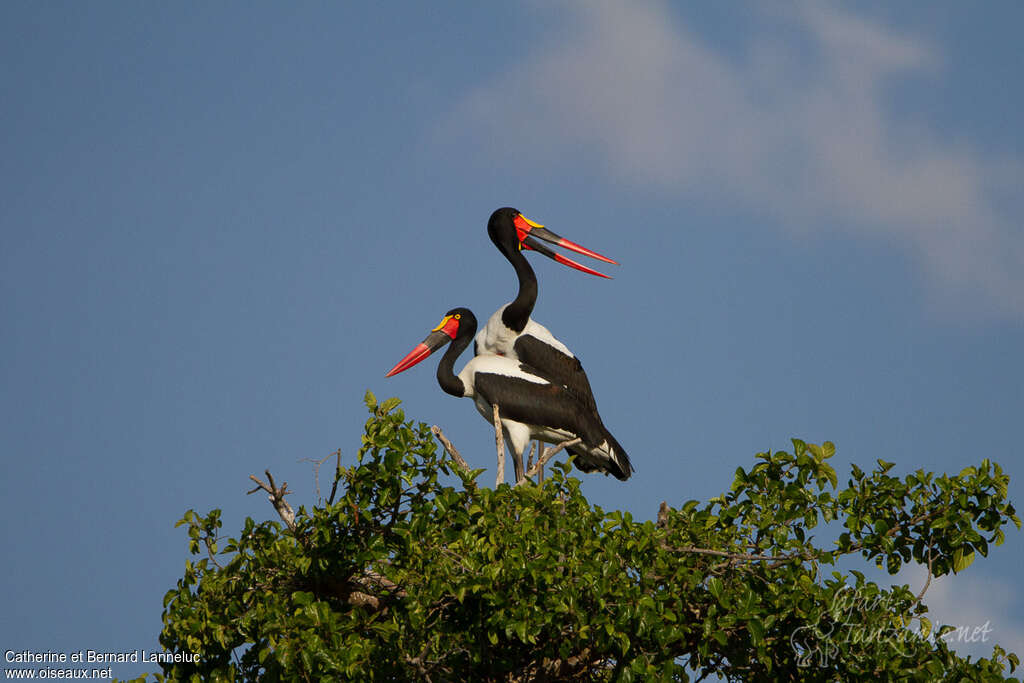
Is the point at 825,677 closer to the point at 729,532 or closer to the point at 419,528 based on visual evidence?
the point at 729,532

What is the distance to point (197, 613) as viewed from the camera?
675 centimetres

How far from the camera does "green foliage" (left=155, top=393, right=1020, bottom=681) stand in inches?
242

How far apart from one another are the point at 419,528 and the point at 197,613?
1.42 metres

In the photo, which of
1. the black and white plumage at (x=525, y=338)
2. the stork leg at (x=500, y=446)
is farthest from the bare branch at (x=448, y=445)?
the black and white plumage at (x=525, y=338)

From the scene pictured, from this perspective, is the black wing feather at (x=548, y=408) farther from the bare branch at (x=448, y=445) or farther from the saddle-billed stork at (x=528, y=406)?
the bare branch at (x=448, y=445)

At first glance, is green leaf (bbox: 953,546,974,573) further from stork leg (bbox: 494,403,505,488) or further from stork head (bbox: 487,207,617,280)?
stork head (bbox: 487,207,617,280)

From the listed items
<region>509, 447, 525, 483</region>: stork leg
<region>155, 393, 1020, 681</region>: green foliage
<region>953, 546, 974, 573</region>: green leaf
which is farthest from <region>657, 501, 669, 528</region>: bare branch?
<region>509, 447, 525, 483</region>: stork leg

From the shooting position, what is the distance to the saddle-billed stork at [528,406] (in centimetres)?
1082

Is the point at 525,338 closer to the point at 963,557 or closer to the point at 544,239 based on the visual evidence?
the point at 544,239

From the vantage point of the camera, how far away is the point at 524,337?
37.0 feet

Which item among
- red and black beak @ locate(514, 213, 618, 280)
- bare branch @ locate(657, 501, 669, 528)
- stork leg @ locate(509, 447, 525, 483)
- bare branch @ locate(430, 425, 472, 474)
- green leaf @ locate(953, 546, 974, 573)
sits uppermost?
red and black beak @ locate(514, 213, 618, 280)

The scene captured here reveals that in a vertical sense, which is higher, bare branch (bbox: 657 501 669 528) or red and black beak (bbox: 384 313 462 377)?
red and black beak (bbox: 384 313 462 377)

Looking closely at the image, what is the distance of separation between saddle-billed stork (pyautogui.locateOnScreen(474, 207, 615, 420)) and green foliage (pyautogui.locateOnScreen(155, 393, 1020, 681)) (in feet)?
13.3

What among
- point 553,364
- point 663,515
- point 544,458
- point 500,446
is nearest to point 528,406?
point 553,364
